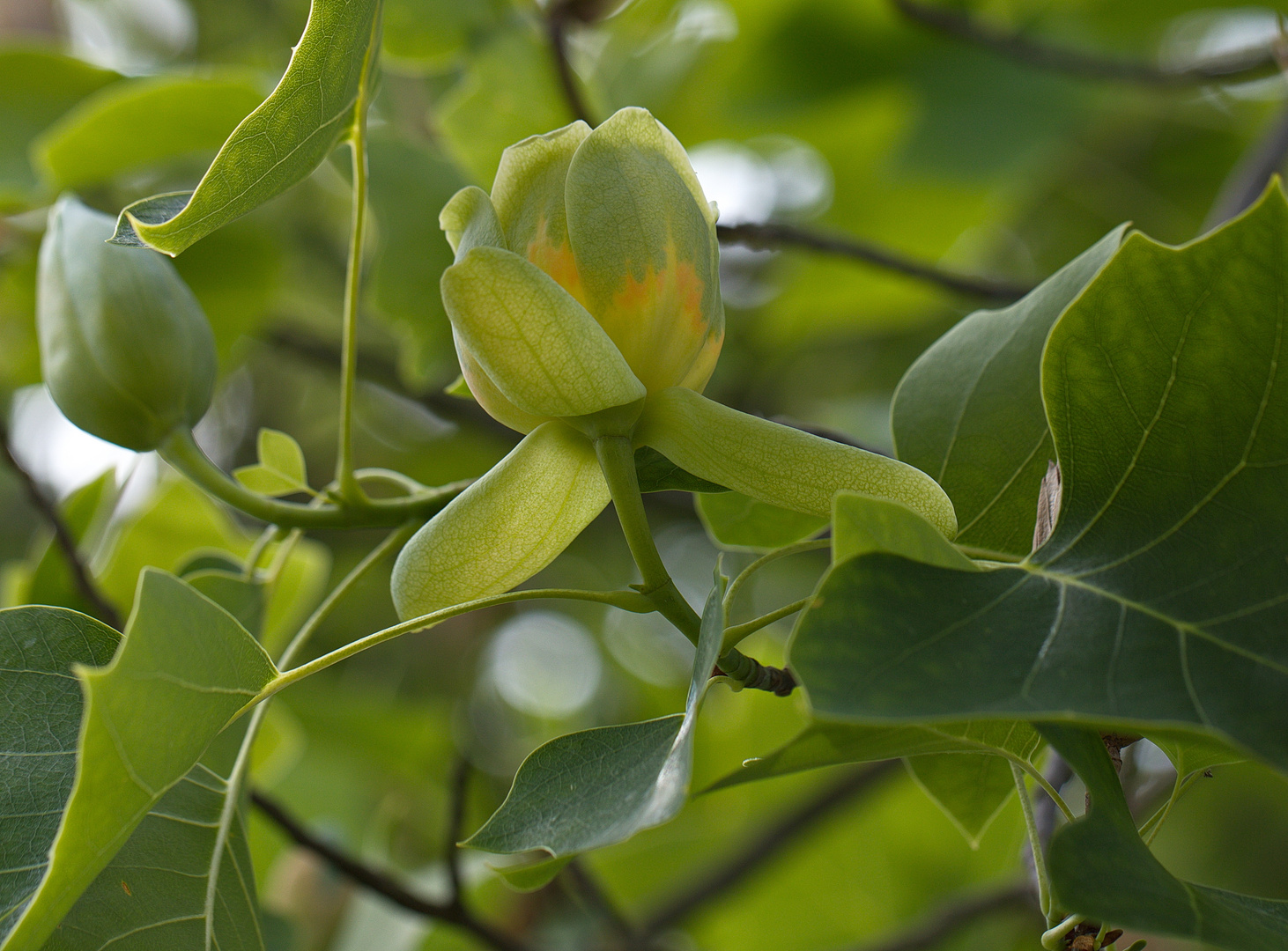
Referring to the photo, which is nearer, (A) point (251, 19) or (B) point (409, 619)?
(B) point (409, 619)

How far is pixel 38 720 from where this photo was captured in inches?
22.1

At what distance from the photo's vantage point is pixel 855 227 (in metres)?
1.91

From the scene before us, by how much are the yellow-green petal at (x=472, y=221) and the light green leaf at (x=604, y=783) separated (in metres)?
0.19

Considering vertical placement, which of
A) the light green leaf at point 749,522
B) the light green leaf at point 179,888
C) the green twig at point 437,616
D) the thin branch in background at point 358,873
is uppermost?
the green twig at point 437,616

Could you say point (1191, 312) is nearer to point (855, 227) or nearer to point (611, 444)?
point (611, 444)

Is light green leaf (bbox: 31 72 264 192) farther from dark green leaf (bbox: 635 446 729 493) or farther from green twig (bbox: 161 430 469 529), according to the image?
dark green leaf (bbox: 635 446 729 493)

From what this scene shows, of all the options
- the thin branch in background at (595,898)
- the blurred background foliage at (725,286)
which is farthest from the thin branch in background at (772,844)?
the thin branch in background at (595,898)

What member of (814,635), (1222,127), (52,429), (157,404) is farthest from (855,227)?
(52,429)

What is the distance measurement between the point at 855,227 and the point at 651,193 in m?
1.49

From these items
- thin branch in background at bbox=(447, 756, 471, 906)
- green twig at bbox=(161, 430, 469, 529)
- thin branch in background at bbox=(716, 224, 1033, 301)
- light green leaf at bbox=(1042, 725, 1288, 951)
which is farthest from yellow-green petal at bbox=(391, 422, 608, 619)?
thin branch in background at bbox=(716, 224, 1033, 301)

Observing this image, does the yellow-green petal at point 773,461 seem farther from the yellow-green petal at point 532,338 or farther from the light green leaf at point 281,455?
the light green leaf at point 281,455

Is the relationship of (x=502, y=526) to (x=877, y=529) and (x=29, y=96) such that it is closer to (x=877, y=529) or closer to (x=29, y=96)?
(x=877, y=529)

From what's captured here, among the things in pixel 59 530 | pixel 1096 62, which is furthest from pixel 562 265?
pixel 1096 62

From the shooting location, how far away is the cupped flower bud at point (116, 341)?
2.13 feet
